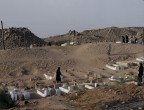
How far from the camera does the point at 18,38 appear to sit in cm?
6075

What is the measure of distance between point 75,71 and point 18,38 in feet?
90.9

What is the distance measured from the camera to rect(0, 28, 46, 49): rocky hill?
59.4m

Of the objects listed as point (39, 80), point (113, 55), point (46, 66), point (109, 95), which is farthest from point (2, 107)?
point (113, 55)

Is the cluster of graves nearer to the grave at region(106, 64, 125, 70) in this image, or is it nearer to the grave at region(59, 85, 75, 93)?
the grave at region(106, 64, 125, 70)

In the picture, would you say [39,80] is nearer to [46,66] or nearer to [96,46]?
[46,66]

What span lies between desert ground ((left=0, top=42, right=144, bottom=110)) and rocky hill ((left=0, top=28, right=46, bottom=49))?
16928 mm

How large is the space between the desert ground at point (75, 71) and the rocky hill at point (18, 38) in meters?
16.9

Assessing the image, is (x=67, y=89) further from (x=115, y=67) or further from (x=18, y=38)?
(x=18, y=38)

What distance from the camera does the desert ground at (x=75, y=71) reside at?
54.1 ft

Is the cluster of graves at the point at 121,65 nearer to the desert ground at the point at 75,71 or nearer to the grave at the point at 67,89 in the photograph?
the desert ground at the point at 75,71

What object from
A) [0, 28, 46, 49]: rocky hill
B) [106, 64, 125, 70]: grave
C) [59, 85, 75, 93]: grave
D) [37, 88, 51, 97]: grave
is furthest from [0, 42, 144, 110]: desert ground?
[0, 28, 46, 49]: rocky hill

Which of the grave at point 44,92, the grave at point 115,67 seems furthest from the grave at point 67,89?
the grave at point 115,67

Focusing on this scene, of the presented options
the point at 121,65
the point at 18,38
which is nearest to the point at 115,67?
the point at 121,65

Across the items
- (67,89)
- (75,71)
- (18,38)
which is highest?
(18,38)
